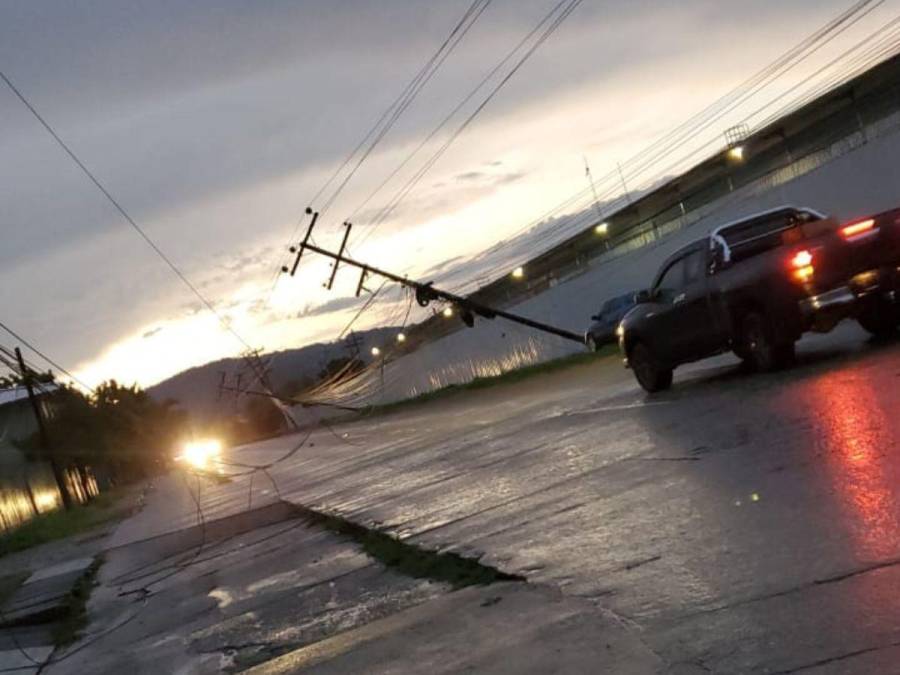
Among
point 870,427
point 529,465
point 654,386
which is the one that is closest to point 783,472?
point 870,427

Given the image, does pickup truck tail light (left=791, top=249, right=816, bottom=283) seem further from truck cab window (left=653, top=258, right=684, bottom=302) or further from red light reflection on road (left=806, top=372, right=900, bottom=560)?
truck cab window (left=653, top=258, right=684, bottom=302)

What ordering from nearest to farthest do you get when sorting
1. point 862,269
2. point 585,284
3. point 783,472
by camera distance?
point 783,472 → point 862,269 → point 585,284

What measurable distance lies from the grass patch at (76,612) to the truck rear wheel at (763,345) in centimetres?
880

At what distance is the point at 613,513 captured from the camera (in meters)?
8.63

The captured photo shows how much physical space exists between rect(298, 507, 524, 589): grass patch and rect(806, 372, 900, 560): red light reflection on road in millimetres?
2270

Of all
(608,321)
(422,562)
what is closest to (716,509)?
(422,562)

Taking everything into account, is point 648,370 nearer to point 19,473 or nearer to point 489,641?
point 489,641

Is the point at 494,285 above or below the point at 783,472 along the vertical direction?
above

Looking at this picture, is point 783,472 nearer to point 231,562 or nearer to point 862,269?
point 862,269

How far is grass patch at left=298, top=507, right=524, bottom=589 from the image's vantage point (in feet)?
25.6

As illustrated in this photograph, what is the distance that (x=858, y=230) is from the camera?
13.0 meters

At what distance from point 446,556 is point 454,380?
2087 inches

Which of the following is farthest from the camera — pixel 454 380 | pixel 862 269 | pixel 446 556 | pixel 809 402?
pixel 454 380

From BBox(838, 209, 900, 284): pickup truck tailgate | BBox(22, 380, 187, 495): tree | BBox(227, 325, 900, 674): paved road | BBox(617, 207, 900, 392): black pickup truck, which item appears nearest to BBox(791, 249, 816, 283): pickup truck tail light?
BBox(617, 207, 900, 392): black pickup truck
